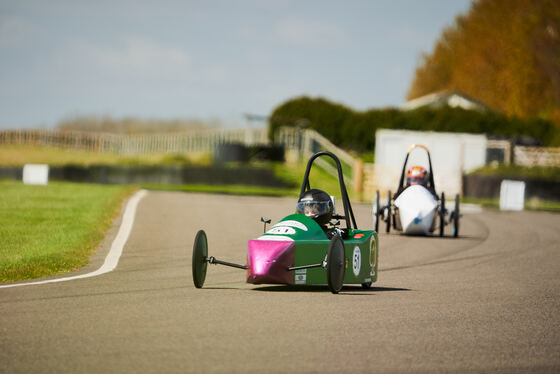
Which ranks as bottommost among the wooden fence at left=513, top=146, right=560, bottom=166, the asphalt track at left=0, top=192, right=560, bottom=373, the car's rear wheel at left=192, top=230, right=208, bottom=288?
the asphalt track at left=0, top=192, right=560, bottom=373

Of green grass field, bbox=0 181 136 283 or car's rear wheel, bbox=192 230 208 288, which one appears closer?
car's rear wheel, bbox=192 230 208 288

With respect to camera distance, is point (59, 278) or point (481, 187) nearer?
point (59, 278)

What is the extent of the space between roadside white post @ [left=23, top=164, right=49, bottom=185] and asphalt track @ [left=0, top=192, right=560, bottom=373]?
26.7m

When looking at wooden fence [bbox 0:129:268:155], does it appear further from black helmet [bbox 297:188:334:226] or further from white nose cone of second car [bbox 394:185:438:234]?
black helmet [bbox 297:188:334:226]

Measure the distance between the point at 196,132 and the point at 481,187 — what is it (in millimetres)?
22299

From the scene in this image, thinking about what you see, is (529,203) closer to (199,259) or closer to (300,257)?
(300,257)

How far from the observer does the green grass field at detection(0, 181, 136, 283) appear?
1172cm

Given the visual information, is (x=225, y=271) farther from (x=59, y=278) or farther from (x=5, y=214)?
(x=5, y=214)

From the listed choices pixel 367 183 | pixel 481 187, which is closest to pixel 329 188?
pixel 367 183

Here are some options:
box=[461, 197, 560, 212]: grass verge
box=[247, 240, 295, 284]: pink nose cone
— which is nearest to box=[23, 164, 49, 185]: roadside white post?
box=[461, 197, 560, 212]: grass verge

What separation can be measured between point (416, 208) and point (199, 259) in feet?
30.8

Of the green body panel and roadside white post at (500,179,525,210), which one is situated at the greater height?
the green body panel

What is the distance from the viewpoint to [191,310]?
8430 millimetres

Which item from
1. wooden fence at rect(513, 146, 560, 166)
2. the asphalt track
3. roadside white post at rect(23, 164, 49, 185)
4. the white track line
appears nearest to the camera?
the asphalt track
